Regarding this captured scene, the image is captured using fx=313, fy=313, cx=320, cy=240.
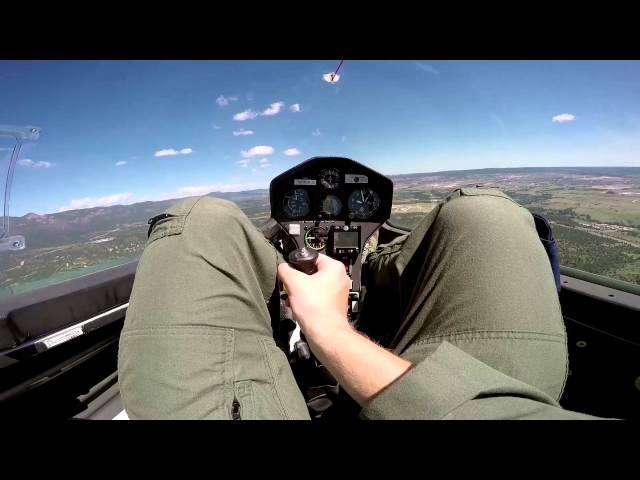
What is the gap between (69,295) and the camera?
4.78 ft

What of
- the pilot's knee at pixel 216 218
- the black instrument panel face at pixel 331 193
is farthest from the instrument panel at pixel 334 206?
the pilot's knee at pixel 216 218

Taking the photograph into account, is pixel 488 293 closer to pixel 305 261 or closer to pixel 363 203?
pixel 305 261

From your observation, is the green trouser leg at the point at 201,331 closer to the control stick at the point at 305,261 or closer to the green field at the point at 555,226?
the control stick at the point at 305,261

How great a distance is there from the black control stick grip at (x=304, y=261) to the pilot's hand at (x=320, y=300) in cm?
7

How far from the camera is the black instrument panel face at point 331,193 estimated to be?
2951 millimetres

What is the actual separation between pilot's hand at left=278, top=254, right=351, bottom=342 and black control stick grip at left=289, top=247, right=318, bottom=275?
0.07 metres

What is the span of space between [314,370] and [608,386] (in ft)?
4.71

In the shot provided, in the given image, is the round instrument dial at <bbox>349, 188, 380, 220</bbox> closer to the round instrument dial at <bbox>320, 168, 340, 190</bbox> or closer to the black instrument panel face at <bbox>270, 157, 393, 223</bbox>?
the black instrument panel face at <bbox>270, 157, 393, 223</bbox>

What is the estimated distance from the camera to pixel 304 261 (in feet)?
3.52

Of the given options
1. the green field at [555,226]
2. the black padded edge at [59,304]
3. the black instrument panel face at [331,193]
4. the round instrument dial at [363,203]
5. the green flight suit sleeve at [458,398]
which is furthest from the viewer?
the round instrument dial at [363,203]

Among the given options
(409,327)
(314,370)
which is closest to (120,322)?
(314,370)
